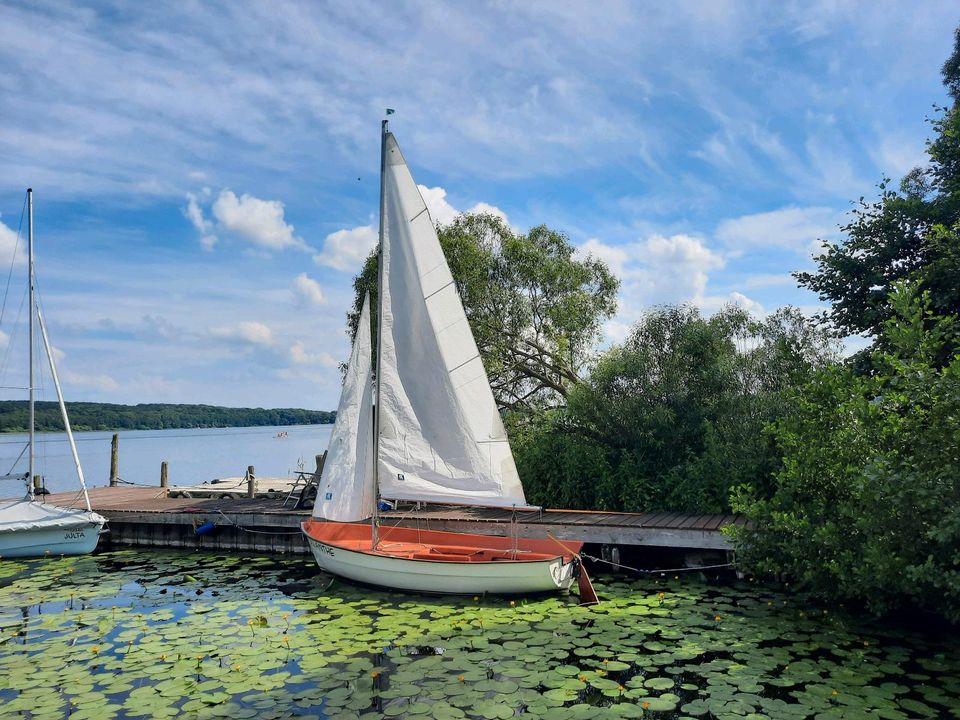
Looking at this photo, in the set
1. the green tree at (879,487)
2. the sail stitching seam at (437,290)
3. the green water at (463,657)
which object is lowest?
the green water at (463,657)

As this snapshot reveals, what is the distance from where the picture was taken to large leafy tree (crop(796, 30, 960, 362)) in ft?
42.3

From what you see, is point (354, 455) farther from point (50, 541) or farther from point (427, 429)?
point (50, 541)

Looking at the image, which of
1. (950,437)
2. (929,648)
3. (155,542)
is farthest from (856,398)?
(155,542)

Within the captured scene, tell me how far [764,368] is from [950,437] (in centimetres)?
851

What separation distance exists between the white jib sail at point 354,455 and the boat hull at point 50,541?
7.40 meters

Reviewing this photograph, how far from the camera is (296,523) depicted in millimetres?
16703

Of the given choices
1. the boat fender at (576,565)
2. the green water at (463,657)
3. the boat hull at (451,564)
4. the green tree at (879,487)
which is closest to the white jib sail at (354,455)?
the boat hull at (451,564)

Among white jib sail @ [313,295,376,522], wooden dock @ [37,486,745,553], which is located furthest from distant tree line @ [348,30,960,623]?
white jib sail @ [313,295,376,522]

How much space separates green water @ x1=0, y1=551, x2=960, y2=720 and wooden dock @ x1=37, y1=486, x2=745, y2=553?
948 millimetres

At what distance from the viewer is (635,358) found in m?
17.1

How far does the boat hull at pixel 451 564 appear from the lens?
11180mm

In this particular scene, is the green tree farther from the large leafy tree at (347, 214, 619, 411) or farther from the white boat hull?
the large leafy tree at (347, 214, 619, 411)

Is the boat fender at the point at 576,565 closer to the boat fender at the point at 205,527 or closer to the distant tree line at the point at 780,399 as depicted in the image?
the distant tree line at the point at 780,399

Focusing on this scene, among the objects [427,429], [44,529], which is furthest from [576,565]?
[44,529]
